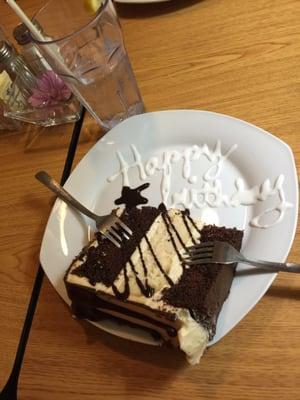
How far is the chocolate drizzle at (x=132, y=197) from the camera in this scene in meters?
0.85

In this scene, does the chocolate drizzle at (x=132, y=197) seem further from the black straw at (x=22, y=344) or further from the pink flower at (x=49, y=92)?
the pink flower at (x=49, y=92)

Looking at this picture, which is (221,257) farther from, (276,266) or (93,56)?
(93,56)

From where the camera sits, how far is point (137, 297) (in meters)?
0.66

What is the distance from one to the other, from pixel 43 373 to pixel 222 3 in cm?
80

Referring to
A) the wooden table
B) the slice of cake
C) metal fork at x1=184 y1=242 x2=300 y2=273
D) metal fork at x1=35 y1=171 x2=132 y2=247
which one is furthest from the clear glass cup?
metal fork at x1=184 y1=242 x2=300 y2=273

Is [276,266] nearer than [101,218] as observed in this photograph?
Yes

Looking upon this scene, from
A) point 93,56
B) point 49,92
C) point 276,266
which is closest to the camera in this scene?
point 276,266

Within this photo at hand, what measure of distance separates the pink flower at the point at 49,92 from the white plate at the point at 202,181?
183mm

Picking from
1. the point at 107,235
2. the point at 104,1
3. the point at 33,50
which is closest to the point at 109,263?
the point at 107,235

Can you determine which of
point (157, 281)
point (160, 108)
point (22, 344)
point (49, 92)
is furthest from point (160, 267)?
point (49, 92)

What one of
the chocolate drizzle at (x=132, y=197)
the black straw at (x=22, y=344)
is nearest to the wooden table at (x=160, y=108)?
the black straw at (x=22, y=344)

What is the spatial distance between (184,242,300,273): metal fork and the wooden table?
0.12ft

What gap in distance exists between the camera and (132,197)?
86cm

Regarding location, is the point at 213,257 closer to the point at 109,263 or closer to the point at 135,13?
the point at 109,263
